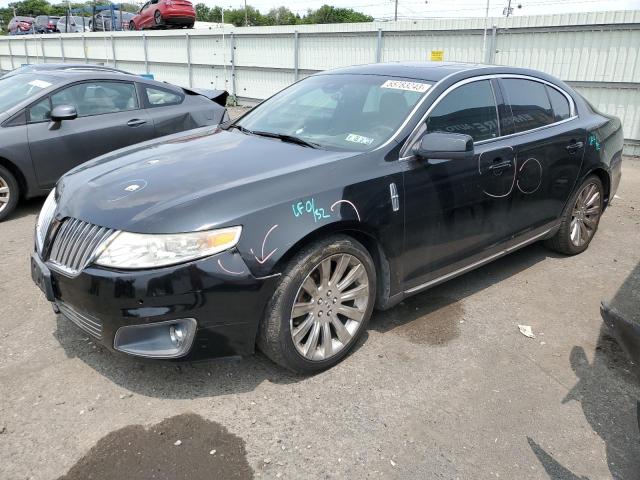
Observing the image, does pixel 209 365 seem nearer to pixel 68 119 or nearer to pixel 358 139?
pixel 358 139

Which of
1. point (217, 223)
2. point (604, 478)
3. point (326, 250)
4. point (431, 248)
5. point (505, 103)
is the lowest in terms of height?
point (604, 478)

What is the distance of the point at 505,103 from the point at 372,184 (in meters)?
1.56

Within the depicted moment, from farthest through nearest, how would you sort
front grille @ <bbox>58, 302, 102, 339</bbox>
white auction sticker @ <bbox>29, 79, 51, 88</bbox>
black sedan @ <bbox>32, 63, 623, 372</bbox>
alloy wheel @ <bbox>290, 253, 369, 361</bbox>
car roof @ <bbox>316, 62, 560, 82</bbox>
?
white auction sticker @ <bbox>29, 79, 51, 88</bbox> < car roof @ <bbox>316, 62, 560, 82</bbox> < alloy wheel @ <bbox>290, 253, 369, 361</bbox> < front grille @ <bbox>58, 302, 102, 339</bbox> < black sedan @ <bbox>32, 63, 623, 372</bbox>

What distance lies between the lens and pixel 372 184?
10.1ft

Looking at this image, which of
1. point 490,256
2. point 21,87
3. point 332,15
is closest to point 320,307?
point 490,256

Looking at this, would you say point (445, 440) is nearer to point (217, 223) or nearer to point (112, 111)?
point (217, 223)

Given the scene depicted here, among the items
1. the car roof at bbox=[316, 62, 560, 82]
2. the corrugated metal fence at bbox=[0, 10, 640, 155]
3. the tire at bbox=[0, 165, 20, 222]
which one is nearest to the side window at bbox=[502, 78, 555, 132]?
the car roof at bbox=[316, 62, 560, 82]

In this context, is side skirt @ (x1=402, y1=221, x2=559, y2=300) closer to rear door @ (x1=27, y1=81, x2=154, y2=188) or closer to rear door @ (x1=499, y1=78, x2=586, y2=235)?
rear door @ (x1=499, y1=78, x2=586, y2=235)

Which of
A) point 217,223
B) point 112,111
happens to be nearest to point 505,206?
point 217,223

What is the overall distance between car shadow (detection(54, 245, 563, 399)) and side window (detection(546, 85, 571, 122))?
1.85 meters

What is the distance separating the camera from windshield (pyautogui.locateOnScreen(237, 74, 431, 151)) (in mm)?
3391

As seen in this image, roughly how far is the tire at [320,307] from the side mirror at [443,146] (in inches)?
28.0

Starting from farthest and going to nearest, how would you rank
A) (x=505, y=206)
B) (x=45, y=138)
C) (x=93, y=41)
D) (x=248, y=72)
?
(x=93, y=41) → (x=248, y=72) → (x=45, y=138) → (x=505, y=206)

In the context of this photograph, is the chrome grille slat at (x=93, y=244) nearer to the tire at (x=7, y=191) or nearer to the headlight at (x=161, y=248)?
the headlight at (x=161, y=248)
